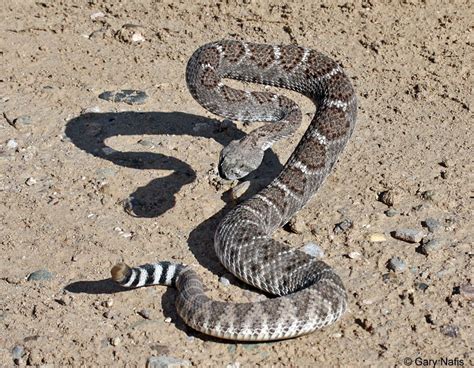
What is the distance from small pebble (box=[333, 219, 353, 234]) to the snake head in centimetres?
94

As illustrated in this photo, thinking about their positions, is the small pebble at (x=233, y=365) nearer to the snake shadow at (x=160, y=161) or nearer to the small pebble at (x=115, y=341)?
the snake shadow at (x=160, y=161)

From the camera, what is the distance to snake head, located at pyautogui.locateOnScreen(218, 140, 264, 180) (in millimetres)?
8000

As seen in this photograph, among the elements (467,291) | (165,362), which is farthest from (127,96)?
(467,291)

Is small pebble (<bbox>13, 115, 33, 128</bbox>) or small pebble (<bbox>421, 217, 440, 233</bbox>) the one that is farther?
small pebble (<bbox>13, 115, 33, 128</bbox>)

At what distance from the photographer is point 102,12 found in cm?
1166

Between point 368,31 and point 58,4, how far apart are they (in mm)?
4074

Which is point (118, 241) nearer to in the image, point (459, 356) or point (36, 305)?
point (36, 305)

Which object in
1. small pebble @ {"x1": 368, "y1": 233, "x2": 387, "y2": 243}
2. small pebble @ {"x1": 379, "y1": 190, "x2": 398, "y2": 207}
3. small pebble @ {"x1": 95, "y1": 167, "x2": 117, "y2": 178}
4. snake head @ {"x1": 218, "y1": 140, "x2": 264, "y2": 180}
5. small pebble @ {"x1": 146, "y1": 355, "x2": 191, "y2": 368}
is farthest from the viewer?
small pebble @ {"x1": 95, "y1": 167, "x2": 117, "y2": 178}

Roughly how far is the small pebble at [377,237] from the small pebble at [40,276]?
9.00ft

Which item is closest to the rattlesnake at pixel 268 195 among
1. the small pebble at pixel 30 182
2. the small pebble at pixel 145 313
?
the small pebble at pixel 145 313

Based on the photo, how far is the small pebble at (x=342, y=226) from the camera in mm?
7897

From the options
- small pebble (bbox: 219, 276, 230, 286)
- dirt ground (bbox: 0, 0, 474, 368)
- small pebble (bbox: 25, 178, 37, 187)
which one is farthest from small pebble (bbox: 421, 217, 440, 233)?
small pebble (bbox: 25, 178, 37, 187)

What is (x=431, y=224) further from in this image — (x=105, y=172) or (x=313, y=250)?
(x=105, y=172)

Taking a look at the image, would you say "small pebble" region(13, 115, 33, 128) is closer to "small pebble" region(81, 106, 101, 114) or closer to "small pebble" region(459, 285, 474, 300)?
"small pebble" region(81, 106, 101, 114)
